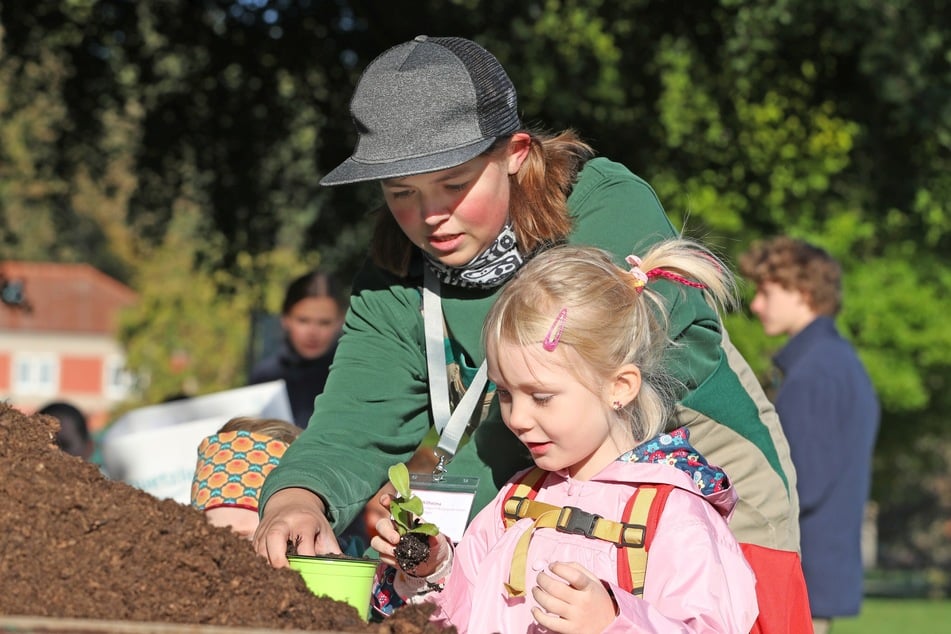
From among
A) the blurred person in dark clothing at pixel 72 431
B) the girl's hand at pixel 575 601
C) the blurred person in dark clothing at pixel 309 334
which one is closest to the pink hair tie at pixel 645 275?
the girl's hand at pixel 575 601

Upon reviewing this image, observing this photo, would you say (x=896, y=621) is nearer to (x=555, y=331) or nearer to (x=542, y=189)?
(x=542, y=189)

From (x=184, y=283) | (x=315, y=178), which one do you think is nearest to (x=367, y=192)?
(x=315, y=178)

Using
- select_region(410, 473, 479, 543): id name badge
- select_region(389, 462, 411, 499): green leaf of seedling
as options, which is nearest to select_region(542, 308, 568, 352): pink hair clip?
select_region(389, 462, 411, 499): green leaf of seedling

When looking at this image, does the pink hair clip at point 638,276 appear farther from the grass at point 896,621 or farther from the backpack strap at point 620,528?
the grass at point 896,621

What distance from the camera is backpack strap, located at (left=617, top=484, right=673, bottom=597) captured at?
8.45 ft

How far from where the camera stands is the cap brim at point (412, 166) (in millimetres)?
2842

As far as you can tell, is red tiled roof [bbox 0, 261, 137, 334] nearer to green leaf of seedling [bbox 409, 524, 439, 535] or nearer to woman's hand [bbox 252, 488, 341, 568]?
woman's hand [bbox 252, 488, 341, 568]

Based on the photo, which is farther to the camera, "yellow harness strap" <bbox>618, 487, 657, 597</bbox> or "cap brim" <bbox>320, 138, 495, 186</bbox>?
"cap brim" <bbox>320, 138, 495, 186</bbox>

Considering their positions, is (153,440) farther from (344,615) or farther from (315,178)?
(315,178)

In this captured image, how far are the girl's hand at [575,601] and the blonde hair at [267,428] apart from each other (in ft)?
5.60

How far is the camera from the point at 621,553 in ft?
8.58

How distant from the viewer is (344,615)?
7.50 ft

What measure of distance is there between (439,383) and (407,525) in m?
0.47

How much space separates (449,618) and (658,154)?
7199 mm
